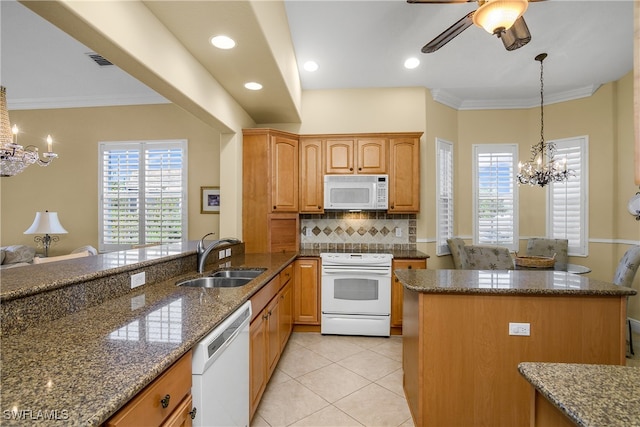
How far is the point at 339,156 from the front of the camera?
3.89 meters

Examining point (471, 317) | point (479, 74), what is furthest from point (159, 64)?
point (479, 74)

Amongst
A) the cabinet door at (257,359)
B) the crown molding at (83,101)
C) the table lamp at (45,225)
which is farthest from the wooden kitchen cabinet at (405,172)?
the table lamp at (45,225)

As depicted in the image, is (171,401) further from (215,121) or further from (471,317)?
(215,121)

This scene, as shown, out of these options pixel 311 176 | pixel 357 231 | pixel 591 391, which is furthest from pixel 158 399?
pixel 357 231

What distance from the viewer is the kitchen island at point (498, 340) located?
5.81ft

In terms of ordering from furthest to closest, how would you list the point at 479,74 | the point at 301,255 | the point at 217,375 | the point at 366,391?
1. the point at 479,74
2. the point at 301,255
3. the point at 366,391
4. the point at 217,375

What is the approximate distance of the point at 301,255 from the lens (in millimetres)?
3607

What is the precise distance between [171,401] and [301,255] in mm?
2599

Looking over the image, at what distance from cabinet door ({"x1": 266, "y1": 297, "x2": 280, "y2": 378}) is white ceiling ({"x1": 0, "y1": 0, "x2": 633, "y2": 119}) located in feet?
6.43

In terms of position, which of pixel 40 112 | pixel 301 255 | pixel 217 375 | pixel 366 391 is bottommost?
pixel 366 391

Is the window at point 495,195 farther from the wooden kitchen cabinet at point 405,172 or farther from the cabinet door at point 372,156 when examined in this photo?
the cabinet door at point 372,156

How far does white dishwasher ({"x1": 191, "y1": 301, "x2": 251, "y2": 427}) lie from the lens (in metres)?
1.18

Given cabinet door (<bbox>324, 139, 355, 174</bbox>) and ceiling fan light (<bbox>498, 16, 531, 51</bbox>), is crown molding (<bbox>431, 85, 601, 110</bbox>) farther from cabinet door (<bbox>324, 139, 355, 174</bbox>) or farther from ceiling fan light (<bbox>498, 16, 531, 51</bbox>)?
ceiling fan light (<bbox>498, 16, 531, 51</bbox>)

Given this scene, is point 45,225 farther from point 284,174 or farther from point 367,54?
point 367,54
